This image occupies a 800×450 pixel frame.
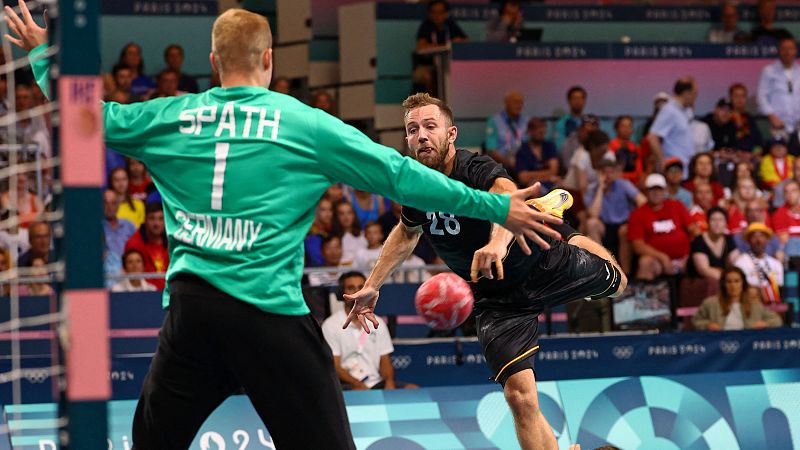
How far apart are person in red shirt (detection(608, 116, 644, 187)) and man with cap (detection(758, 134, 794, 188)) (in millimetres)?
1675

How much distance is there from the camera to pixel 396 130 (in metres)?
17.9

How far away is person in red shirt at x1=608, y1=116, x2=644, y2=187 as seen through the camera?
1616cm

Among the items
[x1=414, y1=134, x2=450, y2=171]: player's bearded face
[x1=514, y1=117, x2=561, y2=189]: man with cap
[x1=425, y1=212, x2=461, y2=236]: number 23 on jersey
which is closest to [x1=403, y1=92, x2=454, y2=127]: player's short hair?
[x1=414, y1=134, x2=450, y2=171]: player's bearded face

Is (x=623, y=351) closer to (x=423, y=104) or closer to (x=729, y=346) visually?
(x=729, y=346)

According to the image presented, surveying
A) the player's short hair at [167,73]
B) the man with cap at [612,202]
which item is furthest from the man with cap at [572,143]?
the player's short hair at [167,73]

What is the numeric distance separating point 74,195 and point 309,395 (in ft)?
3.77

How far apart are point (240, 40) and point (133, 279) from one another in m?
7.43

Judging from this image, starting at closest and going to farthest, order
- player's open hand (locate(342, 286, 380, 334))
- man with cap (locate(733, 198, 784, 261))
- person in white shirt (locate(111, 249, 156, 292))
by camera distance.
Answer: player's open hand (locate(342, 286, 380, 334))
person in white shirt (locate(111, 249, 156, 292))
man with cap (locate(733, 198, 784, 261))

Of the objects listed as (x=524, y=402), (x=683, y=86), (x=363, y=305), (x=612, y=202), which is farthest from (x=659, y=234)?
(x=363, y=305)

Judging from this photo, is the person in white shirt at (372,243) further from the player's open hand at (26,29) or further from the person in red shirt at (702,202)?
the player's open hand at (26,29)

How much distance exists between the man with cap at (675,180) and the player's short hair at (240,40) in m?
11.1

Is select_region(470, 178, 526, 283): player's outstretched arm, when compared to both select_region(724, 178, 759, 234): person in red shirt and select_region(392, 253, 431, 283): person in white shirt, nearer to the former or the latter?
select_region(392, 253, 431, 283): person in white shirt

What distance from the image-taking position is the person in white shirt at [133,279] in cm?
1183

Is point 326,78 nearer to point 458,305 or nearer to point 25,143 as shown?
point 25,143
